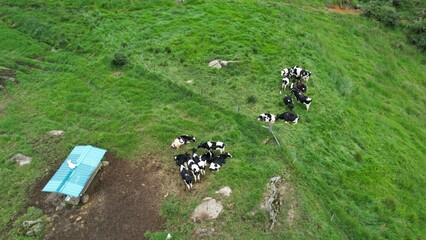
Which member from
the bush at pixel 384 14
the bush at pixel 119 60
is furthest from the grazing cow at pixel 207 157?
the bush at pixel 384 14

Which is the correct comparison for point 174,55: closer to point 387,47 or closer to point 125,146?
point 125,146

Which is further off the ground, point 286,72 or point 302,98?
point 286,72

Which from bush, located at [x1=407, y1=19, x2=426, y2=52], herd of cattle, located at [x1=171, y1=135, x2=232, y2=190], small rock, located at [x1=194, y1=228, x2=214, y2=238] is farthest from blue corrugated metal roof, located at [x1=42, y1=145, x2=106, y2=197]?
bush, located at [x1=407, y1=19, x2=426, y2=52]

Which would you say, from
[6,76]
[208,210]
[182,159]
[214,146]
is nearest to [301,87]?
[214,146]

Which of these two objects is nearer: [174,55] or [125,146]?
[125,146]

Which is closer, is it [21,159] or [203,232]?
[203,232]

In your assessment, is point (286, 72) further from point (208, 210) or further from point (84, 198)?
point (84, 198)

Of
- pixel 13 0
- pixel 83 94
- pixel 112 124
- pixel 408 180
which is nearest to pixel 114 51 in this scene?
pixel 83 94
